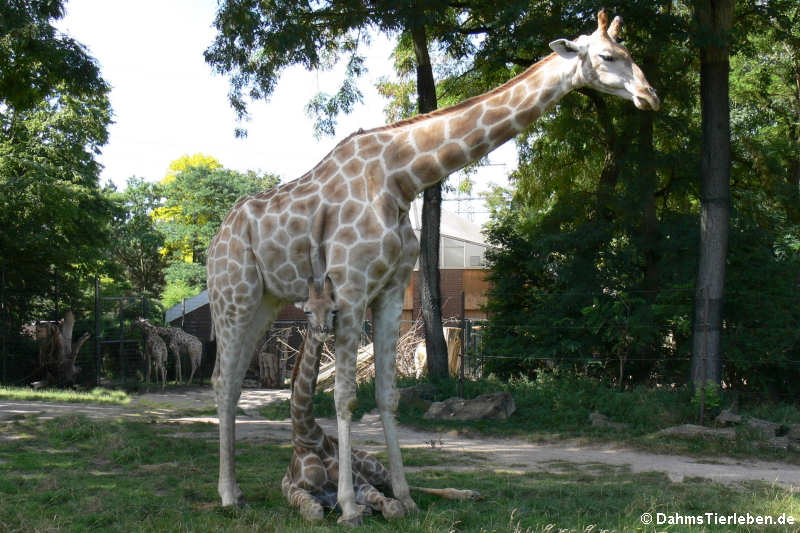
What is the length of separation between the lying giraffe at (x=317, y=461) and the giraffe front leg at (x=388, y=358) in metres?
0.26

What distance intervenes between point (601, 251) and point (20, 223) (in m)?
13.8

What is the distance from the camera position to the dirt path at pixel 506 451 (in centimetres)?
779

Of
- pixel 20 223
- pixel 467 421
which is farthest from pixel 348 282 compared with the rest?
pixel 20 223

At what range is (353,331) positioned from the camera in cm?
547

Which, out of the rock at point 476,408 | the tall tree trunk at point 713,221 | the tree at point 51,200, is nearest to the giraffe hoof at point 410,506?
the rock at point 476,408

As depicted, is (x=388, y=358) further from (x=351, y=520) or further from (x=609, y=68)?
(x=609, y=68)

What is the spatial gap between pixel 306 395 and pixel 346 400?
0.41 m

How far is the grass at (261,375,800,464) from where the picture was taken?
30.2ft

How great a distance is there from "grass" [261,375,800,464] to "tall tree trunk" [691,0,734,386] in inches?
27.9

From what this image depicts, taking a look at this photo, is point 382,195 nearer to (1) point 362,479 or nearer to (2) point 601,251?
(1) point 362,479

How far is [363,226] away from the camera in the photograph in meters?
5.48

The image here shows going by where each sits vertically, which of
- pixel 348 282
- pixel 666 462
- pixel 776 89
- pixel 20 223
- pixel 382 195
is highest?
pixel 776 89

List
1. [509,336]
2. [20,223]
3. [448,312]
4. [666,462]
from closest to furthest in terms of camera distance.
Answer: [666,462], [509,336], [20,223], [448,312]

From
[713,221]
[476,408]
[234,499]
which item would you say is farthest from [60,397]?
[713,221]
